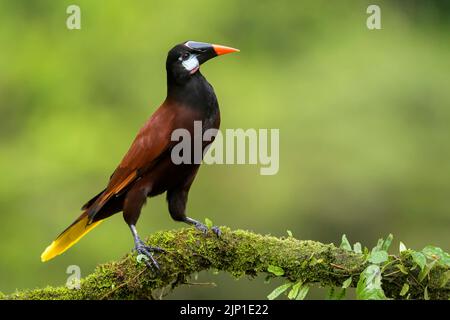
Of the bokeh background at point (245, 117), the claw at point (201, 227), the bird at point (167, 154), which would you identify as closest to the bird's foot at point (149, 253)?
the claw at point (201, 227)

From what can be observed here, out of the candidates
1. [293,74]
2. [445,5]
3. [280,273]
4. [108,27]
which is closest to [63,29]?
[108,27]

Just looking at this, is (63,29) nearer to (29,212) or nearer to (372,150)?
(29,212)

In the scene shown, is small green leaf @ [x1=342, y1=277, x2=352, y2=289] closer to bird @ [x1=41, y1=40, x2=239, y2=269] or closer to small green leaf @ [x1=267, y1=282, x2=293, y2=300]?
small green leaf @ [x1=267, y1=282, x2=293, y2=300]

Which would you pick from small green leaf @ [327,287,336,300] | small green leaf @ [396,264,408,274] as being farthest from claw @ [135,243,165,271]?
small green leaf @ [396,264,408,274]

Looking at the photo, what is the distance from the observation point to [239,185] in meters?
7.30

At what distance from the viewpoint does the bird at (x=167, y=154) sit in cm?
391

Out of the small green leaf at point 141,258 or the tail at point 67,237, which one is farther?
the tail at point 67,237

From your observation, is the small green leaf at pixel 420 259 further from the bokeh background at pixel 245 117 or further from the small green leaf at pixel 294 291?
the bokeh background at pixel 245 117

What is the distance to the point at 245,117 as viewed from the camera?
791 centimetres

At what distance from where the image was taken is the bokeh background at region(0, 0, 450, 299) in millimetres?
7156

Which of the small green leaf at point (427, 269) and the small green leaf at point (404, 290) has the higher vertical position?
the small green leaf at point (427, 269)

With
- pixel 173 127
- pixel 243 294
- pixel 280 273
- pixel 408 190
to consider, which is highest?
pixel 173 127

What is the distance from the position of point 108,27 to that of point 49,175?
2.03 m

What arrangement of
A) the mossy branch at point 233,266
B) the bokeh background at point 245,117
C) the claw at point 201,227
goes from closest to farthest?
the mossy branch at point 233,266 < the claw at point 201,227 < the bokeh background at point 245,117
